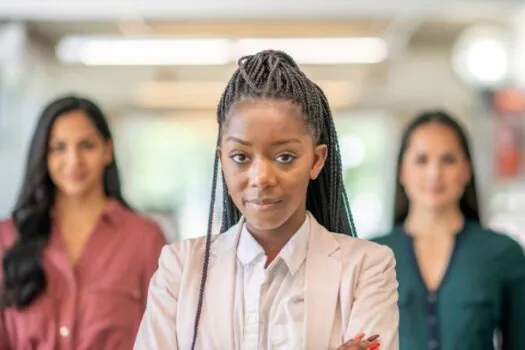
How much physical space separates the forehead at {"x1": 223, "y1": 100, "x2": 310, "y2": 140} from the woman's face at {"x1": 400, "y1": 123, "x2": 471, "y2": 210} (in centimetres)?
126

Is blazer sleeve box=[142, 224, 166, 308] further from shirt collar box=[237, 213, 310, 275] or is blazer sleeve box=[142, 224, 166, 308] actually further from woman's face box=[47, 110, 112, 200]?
shirt collar box=[237, 213, 310, 275]

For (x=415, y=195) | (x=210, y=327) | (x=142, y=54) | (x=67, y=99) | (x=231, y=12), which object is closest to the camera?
(x=210, y=327)

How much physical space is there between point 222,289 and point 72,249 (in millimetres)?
997

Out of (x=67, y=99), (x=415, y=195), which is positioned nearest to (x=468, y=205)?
(x=415, y=195)

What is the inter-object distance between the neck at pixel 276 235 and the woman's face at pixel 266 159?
0.06 meters

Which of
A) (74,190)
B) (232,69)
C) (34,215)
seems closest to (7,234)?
(34,215)

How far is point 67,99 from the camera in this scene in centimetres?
242

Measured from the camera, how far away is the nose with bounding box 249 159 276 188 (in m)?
1.33

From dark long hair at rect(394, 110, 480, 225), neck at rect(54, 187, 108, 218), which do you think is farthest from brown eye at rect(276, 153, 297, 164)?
dark long hair at rect(394, 110, 480, 225)

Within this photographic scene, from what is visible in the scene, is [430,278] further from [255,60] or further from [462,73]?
[462,73]

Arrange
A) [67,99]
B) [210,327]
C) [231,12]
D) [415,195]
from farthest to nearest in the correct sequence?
[231,12] < [415,195] < [67,99] < [210,327]

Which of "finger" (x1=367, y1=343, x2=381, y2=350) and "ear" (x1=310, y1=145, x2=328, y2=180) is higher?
"ear" (x1=310, y1=145, x2=328, y2=180)

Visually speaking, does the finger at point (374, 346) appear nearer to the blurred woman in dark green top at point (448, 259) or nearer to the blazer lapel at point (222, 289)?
A: the blazer lapel at point (222, 289)

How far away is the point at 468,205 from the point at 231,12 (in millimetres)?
2507
